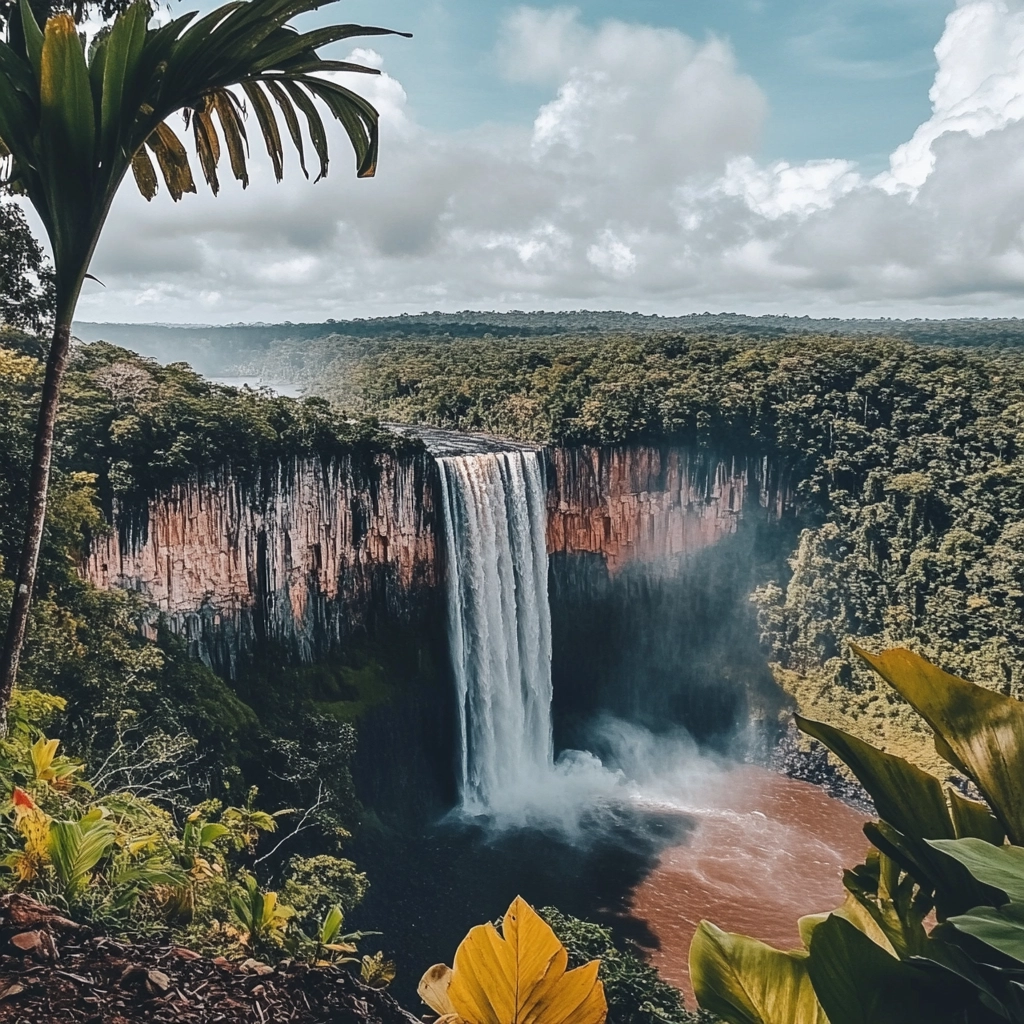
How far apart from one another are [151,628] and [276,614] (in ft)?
9.55

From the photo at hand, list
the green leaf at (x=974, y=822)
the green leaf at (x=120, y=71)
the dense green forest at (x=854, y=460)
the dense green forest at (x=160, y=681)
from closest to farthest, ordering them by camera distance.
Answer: the green leaf at (x=974, y=822) < the green leaf at (x=120, y=71) < the dense green forest at (x=160, y=681) < the dense green forest at (x=854, y=460)

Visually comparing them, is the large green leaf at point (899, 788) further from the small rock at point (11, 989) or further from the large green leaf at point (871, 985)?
the small rock at point (11, 989)

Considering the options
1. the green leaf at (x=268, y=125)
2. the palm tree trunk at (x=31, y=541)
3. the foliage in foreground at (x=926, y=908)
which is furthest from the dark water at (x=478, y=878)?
the foliage in foreground at (x=926, y=908)

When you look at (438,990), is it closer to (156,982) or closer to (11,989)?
(156,982)

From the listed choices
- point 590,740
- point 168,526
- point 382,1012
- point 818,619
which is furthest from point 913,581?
point 382,1012

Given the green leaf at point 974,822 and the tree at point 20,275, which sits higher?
the tree at point 20,275

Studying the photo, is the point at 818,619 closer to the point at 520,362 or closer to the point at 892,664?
the point at 520,362

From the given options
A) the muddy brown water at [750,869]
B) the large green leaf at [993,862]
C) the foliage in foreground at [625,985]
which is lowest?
the muddy brown water at [750,869]

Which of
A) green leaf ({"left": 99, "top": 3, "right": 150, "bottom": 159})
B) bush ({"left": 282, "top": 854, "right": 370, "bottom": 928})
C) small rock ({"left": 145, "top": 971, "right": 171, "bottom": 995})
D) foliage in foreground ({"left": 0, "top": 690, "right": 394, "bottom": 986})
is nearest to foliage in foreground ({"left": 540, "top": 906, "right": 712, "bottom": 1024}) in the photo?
bush ({"left": 282, "top": 854, "right": 370, "bottom": 928})

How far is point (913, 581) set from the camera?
23.2 metres

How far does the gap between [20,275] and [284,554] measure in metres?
10.4

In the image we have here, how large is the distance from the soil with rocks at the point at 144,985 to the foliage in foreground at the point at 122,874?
192 mm

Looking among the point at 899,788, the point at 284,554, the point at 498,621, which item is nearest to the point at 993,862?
the point at 899,788

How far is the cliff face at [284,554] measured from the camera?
47.8ft
